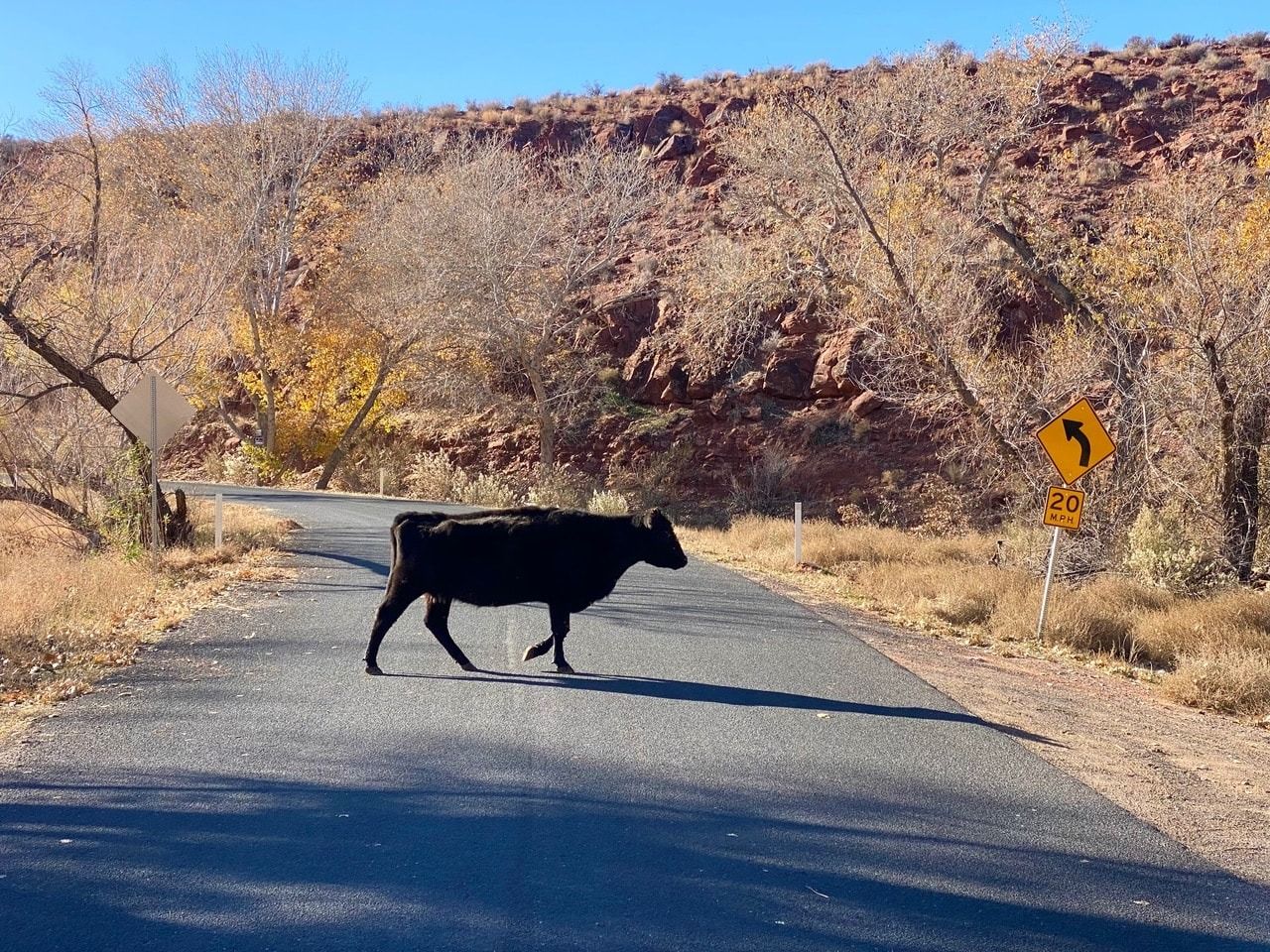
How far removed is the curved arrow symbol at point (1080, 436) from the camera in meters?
15.1

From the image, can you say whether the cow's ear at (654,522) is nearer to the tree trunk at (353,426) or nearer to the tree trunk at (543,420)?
the tree trunk at (543,420)

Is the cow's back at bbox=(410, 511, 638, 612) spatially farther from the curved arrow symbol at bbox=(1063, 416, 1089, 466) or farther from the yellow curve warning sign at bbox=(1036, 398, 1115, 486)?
the curved arrow symbol at bbox=(1063, 416, 1089, 466)

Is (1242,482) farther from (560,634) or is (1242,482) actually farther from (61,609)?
(61,609)

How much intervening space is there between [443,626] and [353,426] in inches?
1430

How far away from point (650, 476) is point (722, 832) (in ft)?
115

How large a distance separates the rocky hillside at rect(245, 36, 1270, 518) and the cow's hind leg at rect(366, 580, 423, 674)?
2664cm

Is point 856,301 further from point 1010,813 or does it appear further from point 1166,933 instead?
point 1166,933

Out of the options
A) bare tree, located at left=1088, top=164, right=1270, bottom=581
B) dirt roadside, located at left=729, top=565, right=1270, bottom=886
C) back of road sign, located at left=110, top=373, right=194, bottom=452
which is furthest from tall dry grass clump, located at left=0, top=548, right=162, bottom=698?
bare tree, located at left=1088, top=164, right=1270, bottom=581

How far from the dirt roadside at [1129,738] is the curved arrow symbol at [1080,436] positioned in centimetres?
257

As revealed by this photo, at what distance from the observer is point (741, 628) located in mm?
13617

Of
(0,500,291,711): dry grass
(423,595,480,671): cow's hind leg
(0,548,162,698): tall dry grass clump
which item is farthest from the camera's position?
(0,548,162,698): tall dry grass clump

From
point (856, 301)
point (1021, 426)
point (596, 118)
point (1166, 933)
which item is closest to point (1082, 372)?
point (1021, 426)

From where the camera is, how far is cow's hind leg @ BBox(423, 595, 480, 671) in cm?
1016

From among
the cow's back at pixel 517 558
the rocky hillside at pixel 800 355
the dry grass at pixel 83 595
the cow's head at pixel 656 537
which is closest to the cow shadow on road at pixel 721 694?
the cow's back at pixel 517 558
